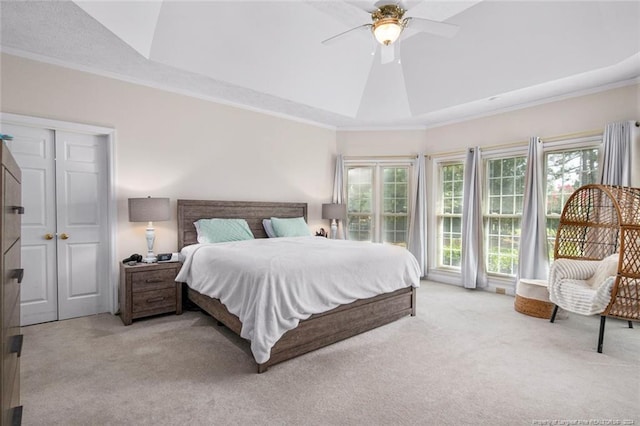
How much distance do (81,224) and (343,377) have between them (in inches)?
133

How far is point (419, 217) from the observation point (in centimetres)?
565

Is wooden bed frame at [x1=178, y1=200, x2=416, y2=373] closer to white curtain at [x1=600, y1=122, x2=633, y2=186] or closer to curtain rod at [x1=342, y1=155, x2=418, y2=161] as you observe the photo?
curtain rod at [x1=342, y1=155, x2=418, y2=161]

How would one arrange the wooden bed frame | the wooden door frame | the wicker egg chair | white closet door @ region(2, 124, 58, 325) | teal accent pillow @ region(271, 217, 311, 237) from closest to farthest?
the wooden bed frame
the wicker egg chair
white closet door @ region(2, 124, 58, 325)
the wooden door frame
teal accent pillow @ region(271, 217, 311, 237)

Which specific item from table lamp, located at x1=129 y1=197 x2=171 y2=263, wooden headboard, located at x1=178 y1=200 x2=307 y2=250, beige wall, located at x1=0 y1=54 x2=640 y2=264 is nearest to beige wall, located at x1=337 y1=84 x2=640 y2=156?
beige wall, located at x1=0 y1=54 x2=640 y2=264

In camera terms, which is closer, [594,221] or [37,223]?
[37,223]

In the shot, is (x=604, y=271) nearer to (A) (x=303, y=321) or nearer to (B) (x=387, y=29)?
(A) (x=303, y=321)

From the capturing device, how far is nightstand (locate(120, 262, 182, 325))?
3.42 meters

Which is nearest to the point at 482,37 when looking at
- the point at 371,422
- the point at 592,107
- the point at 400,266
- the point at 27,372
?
the point at 592,107

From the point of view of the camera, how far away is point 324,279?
9.30ft

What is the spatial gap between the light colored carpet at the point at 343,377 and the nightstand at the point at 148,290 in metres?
0.20

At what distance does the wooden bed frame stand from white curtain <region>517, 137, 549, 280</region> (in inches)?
74.1

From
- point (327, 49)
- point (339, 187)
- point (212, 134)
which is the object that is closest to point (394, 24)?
point (327, 49)

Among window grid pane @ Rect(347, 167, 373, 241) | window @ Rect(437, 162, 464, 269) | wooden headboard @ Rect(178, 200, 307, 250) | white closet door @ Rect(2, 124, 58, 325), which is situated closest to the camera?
white closet door @ Rect(2, 124, 58, 325)

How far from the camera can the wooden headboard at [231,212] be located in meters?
4.26
